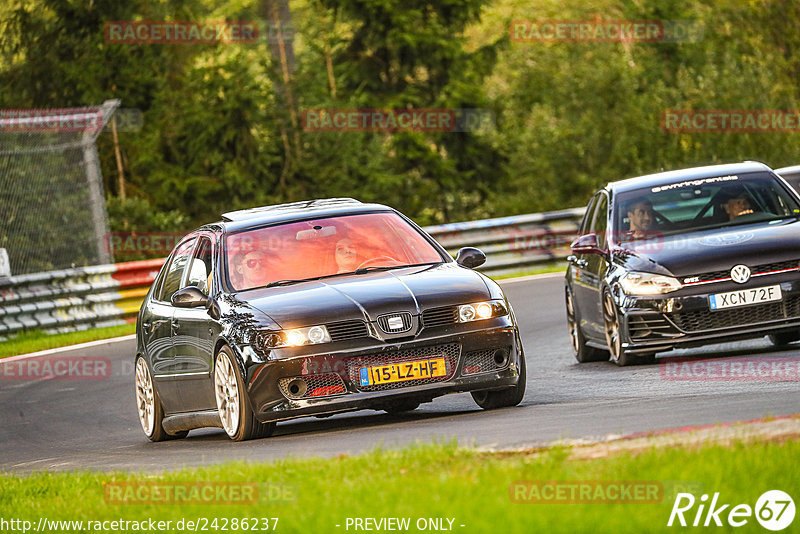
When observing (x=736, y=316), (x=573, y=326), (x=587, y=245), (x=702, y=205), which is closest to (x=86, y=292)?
(x=573, y=326)

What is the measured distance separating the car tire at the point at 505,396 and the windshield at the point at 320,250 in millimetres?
1092

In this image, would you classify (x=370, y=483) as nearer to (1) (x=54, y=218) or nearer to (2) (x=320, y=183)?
(1) (x=54, y=218)

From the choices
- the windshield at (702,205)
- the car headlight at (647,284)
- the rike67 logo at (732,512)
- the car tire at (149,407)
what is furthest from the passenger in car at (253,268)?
the rike67 logo at (732,512)

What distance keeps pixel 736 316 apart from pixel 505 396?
240 centimetres

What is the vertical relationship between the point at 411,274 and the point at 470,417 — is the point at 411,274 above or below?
above

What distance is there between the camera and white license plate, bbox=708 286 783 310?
1193 centimetres

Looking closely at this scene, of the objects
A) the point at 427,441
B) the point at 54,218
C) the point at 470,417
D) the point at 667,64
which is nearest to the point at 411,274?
the point at 470,417

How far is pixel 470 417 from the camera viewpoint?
9891 millimetres

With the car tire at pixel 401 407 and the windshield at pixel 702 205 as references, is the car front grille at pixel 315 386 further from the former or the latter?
the windshield at pixel 702 205

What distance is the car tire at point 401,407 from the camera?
10.1 metres

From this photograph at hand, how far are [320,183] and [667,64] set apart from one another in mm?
15205

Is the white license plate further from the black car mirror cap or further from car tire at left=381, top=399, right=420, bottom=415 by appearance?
the black car mirror cap

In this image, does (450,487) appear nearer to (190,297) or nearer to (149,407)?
(190,297)

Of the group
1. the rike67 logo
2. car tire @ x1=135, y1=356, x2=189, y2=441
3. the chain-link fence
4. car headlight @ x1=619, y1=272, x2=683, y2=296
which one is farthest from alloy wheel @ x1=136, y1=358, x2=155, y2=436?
the chain-link fence
